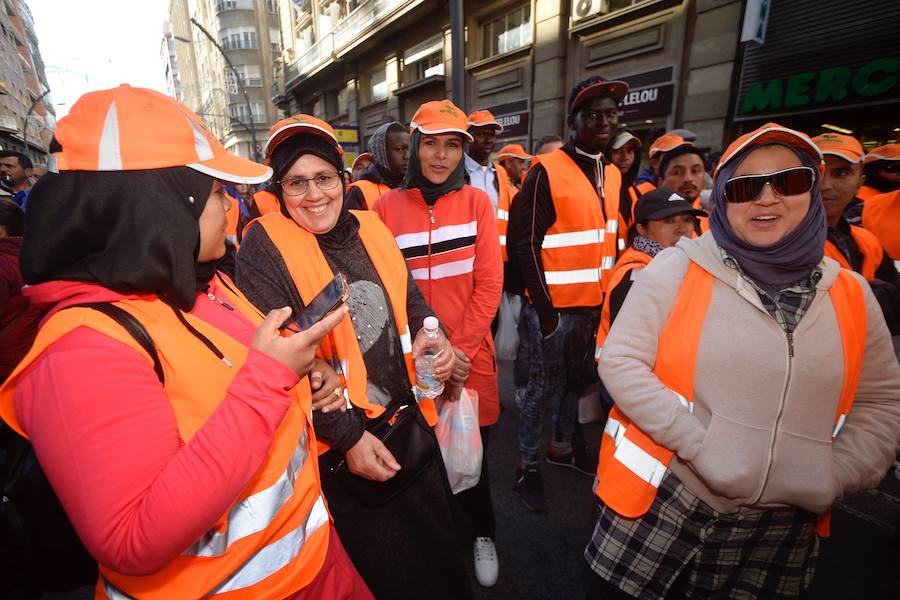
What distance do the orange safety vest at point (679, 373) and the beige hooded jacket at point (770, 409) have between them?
0.03m

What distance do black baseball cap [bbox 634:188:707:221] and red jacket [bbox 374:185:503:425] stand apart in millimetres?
872

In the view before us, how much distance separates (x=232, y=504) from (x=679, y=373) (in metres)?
1.51

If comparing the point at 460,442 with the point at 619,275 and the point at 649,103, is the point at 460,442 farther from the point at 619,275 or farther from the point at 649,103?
the point at 649,103

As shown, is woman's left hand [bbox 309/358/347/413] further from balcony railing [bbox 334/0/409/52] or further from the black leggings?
balcony railing [bbox 334/0/409/52]

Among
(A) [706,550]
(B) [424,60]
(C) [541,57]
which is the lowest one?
(A) [706,550]

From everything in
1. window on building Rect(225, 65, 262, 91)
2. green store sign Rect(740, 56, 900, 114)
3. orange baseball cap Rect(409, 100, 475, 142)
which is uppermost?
window on building Rect(225, 65, 262, 91)

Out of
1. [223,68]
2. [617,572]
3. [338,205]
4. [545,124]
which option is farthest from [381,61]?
[223,68]

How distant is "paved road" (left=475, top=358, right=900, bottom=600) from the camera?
236 cm

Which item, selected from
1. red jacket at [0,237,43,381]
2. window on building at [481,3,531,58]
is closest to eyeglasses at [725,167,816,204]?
red jacket at [0,237,43,381]

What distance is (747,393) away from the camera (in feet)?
4.70

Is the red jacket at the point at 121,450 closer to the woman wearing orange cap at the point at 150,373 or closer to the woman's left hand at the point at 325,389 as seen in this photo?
the woman wearing orange cap at the point at 150,373

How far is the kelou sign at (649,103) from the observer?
9.44 metres

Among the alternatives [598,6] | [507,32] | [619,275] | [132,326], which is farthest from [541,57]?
[132,326]

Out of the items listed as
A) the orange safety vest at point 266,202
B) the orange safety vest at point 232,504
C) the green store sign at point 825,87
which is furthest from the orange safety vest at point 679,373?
the green store sign at point 825,87
